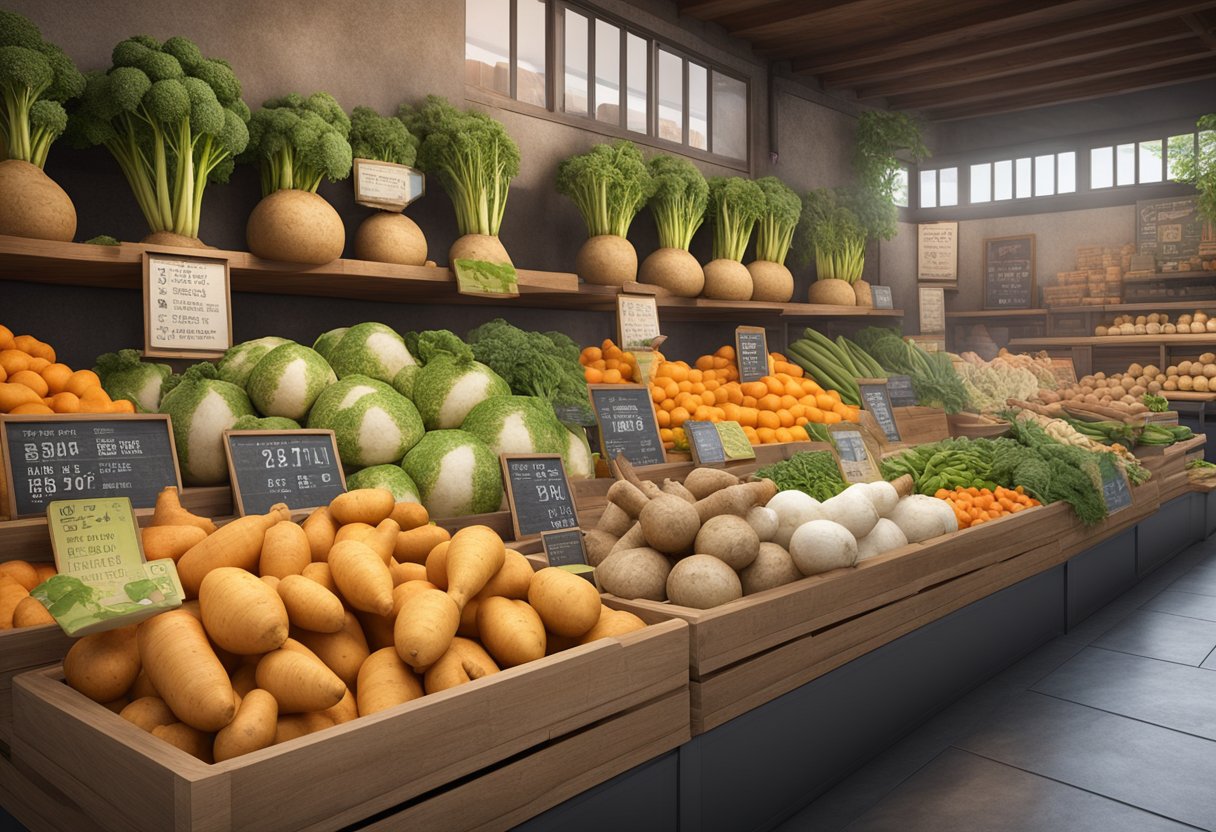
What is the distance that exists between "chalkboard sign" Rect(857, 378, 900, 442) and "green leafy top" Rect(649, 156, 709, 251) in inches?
47.7

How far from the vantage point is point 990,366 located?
237 inches

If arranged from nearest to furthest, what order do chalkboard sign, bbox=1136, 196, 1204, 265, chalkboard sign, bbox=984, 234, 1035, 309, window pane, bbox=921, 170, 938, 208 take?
chalkboard sign, bbox=1136, 196, 1204, 265, chalkboard sign, bbox=984, 234, 1035, 309, window pane, bbox=921, 170, 938, 208

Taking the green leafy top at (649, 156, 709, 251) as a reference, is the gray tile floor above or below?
below

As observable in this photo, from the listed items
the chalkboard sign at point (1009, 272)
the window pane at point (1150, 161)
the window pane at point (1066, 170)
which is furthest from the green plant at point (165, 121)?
the window pane at point (1150, 161)

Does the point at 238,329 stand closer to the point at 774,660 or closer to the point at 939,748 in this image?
the point at 774,660

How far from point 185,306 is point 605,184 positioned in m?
1.99

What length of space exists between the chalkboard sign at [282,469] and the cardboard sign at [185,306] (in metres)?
0.45

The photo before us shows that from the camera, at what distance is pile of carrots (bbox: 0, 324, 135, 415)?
1945mm

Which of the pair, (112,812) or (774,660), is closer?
(112,812)

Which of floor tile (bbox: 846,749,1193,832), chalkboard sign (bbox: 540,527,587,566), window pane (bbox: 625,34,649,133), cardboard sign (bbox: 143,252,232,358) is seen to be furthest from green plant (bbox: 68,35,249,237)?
floor tile (bbox: 846,749,1193,832)

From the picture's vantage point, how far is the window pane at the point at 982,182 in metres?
8.52

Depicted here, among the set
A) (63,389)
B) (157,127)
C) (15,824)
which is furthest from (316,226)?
(15,824)

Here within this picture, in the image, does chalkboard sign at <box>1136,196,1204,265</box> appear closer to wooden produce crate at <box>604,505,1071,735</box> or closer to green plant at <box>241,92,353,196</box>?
wooden produce crate at <box>604,505,1071,735</box>

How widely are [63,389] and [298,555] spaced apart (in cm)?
101
